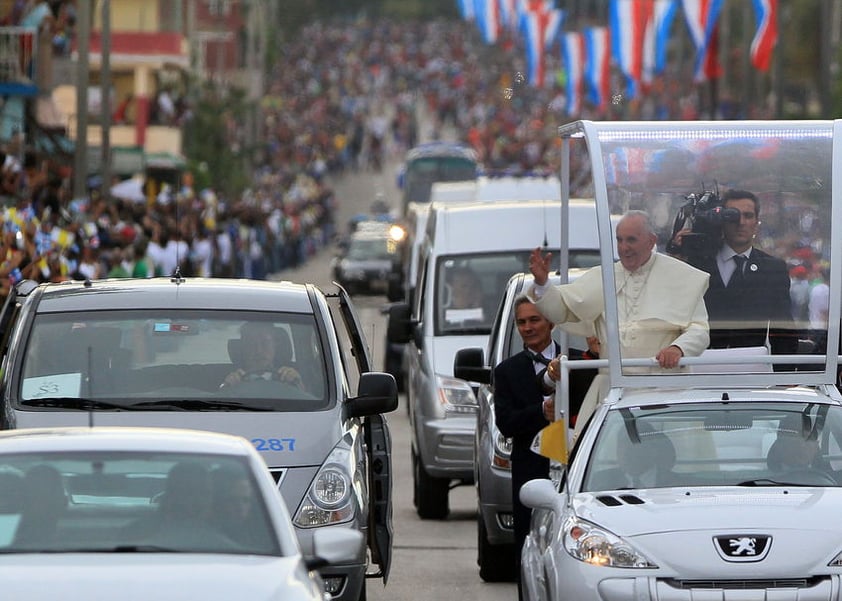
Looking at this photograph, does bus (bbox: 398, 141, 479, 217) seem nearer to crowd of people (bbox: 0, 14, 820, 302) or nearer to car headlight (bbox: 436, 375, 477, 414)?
crowd of people (bbox: 0, 14, 820, 302)

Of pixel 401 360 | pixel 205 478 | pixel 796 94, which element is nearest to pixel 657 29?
pixel 401 360

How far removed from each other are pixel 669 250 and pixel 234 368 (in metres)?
2.33

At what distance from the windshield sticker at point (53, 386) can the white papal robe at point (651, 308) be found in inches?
93.8

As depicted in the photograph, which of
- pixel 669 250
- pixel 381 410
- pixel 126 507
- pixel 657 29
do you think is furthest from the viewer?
pixel 657 29

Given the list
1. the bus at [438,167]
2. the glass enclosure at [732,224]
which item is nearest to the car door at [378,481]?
the glass enclosure at [732,224]

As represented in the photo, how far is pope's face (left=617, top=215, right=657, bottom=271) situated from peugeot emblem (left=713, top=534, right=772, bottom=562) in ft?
8.44

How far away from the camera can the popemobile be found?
8.24 metres

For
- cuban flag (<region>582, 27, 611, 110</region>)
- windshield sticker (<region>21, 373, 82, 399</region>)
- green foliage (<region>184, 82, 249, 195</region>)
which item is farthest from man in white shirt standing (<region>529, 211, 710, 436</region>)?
green foliage (<region>184, 82, 249, 195</region>)

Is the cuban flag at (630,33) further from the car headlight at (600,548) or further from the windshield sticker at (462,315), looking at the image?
the car headlight at (600,548)

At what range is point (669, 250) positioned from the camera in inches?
425

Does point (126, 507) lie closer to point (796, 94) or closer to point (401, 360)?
point (401, 360)

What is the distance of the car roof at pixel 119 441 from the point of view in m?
7.04

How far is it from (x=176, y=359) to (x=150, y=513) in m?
3.21

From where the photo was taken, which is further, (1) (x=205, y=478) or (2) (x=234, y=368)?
(2) (x=234, y=368)
